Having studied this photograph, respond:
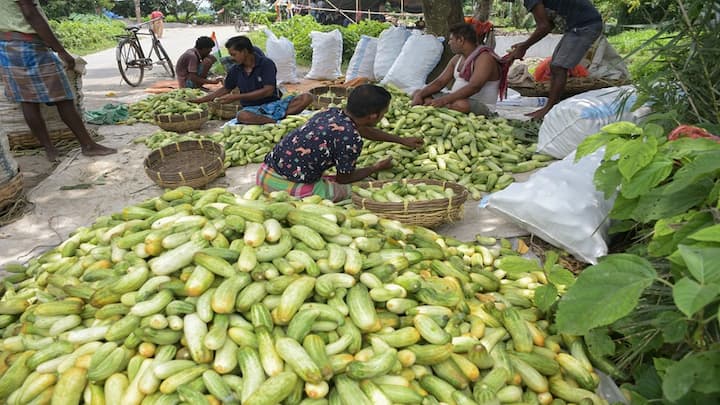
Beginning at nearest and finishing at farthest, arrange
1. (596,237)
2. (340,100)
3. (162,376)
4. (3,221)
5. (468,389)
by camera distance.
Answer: (162,376)
(468,389)
(596,237)
(3,221)
(340,100)

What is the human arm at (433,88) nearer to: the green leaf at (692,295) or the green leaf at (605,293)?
the green leaf at (605,293)

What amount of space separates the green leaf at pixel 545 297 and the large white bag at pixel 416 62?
5529 mm

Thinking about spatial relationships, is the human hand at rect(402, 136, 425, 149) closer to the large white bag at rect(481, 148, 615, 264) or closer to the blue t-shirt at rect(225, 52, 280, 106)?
the large white bag at rect(481, 148, 615, 264)

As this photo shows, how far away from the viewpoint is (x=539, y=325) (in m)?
2.26

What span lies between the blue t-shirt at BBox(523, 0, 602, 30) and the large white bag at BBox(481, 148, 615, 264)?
3280 millimetres

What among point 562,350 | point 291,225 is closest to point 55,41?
point 291,225

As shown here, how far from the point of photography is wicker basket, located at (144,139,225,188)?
4531 millimetres

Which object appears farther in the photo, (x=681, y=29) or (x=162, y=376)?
(x=681, y=29)

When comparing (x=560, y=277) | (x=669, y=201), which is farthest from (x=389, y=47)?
(x=669, y=201)

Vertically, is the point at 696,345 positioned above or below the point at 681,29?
below

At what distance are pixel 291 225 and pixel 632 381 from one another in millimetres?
1710

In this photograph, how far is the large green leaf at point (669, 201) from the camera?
64.6 inches

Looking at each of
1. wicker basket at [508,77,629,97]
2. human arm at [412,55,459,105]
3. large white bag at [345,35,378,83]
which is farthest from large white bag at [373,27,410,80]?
wicker basket at [508,77,629,97]

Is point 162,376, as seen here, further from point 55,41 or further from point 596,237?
point 55,41
